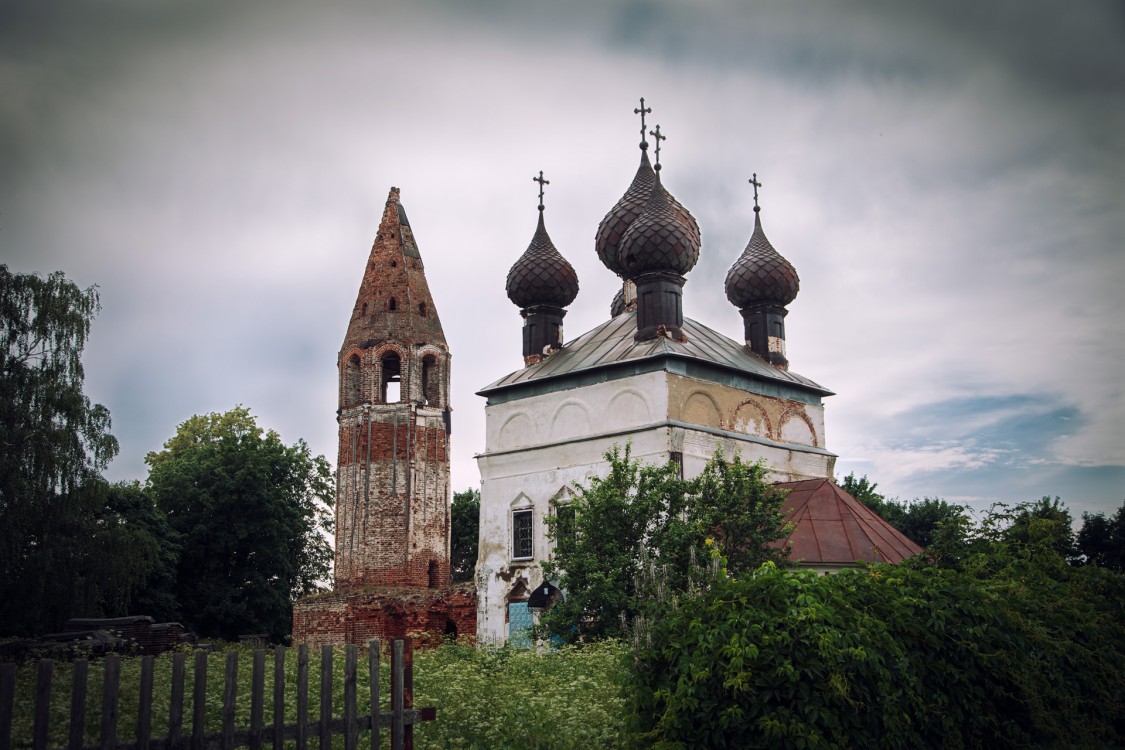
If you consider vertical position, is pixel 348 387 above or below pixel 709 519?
above

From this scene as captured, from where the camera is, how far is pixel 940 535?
1312 centimetres

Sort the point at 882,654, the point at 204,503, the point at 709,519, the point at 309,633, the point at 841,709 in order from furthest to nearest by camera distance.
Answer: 1. the point at 204,503
2. the point at 309,633
3. the point at 709,519
4. the point at 882,654
5. the point at 841,709

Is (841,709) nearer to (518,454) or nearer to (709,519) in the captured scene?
(709,519)

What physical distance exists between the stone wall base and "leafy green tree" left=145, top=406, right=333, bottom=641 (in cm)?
733

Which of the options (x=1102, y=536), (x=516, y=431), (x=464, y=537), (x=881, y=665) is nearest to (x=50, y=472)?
(x=516, y=431)

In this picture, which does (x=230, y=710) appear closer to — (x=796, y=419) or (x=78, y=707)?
(x=78, y=707)

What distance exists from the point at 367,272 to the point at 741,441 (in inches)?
569

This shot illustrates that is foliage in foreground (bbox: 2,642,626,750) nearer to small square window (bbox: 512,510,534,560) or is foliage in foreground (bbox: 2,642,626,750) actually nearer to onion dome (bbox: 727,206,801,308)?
small square window (bbox: 512,510,534,560)

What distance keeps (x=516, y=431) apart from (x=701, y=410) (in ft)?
13.1

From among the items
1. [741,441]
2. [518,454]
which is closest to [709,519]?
[741,441]

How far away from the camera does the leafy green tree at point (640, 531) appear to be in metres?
15.2

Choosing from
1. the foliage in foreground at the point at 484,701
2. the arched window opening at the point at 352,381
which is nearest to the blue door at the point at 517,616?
the foliage in foreground at the point at 484,701

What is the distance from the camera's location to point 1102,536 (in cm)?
3070

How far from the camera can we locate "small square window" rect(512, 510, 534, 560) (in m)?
21.2
